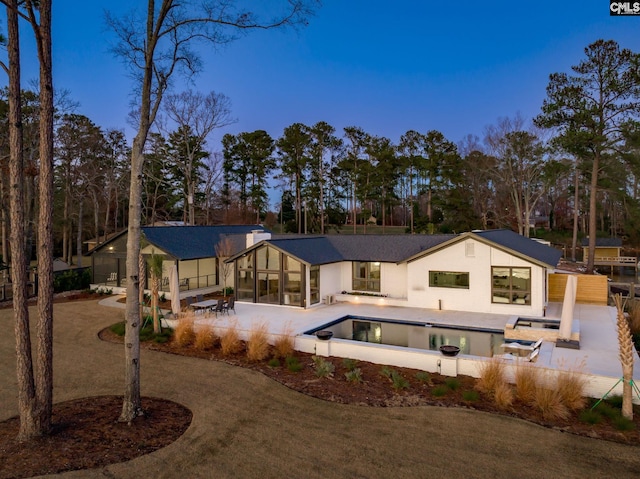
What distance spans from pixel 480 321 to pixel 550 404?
6.84 metres

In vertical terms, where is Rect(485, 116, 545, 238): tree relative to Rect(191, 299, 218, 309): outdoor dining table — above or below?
above

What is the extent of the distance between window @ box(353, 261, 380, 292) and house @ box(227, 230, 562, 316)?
4 centimetres

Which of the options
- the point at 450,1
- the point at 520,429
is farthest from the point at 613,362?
the point at 450,1

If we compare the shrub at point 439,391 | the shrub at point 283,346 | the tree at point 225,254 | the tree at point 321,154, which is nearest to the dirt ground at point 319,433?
the shrub at point 439,391

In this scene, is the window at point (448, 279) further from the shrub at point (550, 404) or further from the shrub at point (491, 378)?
the shrub at point (550, 404)

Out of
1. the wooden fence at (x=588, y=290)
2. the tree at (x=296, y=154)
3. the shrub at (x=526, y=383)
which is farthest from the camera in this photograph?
the tree at (x=296, y=154)

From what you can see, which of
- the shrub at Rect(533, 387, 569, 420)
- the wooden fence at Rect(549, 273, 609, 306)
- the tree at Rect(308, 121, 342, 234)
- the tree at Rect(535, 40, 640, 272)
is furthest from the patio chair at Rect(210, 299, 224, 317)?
the tree at Rect(308, 121, 342, 234)

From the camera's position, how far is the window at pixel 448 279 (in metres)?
15.7

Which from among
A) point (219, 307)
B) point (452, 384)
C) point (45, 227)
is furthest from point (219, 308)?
point (45, 227)

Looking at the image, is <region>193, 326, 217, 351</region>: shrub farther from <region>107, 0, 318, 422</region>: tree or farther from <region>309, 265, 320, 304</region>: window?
<region>309, 265, 320, 304</region>: window

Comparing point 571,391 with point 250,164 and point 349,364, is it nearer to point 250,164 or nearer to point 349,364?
point 349,364

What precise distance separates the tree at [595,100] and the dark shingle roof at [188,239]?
715 inches

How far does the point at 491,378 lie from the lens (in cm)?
800

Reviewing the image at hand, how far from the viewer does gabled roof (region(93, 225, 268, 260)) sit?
63.7 feet
